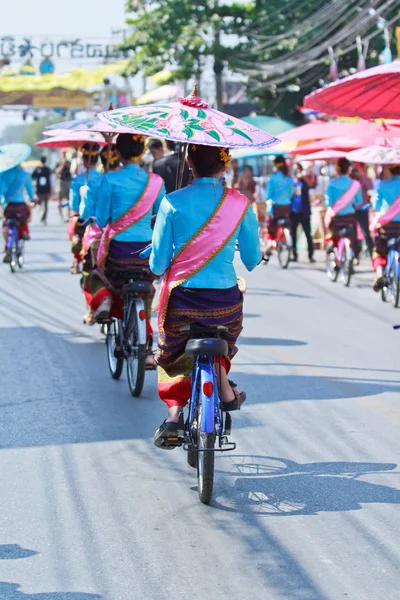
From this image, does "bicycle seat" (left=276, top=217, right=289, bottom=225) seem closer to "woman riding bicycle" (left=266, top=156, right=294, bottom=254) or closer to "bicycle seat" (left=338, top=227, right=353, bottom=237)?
"woman riding bicycle" (left=266, top=156, right=294, bottom=254)

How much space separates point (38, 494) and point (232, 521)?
3.71 ft

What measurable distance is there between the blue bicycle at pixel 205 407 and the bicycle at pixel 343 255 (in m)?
11.3

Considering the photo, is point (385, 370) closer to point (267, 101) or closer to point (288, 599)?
point (288, 599)

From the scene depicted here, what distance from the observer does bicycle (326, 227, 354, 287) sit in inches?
683

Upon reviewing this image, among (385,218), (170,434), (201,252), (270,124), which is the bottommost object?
(170,434)

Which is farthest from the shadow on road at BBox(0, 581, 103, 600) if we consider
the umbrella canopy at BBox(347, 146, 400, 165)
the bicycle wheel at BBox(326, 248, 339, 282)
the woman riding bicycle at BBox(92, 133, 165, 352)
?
the bicycle wheel at BBox(326, 248, 339, 282)

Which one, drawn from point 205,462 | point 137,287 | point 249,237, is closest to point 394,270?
point 137,287

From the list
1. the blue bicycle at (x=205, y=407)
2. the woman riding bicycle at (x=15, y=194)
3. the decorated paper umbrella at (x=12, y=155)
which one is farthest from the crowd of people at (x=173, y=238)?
the woman riding bicycle at (x=15, y=194)

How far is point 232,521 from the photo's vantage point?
581 centimetres

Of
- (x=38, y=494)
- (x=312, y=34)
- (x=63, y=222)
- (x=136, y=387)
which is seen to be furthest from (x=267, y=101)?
(x=38, y=494)

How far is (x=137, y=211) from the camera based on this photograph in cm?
920

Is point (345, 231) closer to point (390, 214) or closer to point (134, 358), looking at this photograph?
point (390, 214)

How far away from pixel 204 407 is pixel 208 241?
896 mm

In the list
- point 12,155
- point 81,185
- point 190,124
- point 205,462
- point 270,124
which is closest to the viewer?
point 205,462
